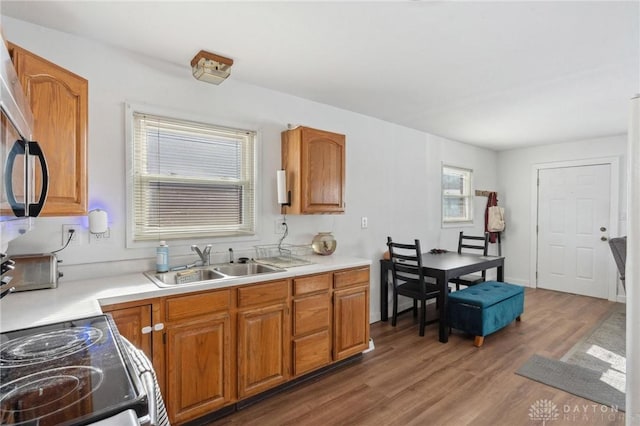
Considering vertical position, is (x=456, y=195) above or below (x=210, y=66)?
below

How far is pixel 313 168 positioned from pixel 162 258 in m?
1.42

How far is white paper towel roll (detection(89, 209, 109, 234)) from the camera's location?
200cm

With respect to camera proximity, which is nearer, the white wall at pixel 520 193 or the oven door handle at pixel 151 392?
the oven door handle at pixel 151 392

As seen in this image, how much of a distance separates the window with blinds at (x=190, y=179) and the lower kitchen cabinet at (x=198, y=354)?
707 millimetres

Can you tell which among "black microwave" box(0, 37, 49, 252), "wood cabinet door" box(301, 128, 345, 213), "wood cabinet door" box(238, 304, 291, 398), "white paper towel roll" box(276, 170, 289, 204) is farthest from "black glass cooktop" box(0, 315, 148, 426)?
"wood cabinet door" box(301, 128, 345, 213)

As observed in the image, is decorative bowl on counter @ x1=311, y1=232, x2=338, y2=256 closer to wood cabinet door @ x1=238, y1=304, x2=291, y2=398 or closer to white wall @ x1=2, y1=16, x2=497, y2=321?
white wall @ x1=2, y1=16, x2=497, y2=321

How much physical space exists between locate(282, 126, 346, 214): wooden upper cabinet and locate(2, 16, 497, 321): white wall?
0.17 metres

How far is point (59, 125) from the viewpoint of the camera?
162 cm

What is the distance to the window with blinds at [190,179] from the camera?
90.7 inches

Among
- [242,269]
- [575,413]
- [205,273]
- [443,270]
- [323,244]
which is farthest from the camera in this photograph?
[443,270]

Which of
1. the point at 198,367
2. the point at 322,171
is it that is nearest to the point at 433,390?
the point at 198,367

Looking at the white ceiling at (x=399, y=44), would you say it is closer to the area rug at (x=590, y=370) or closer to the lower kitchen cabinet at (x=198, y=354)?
the lower kitchen cabinet at (x=198, y=354)

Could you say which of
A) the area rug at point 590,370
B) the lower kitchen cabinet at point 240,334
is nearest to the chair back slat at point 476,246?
the area rug at point 590,370

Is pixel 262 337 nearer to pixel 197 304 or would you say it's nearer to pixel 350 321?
pixel 197 304
